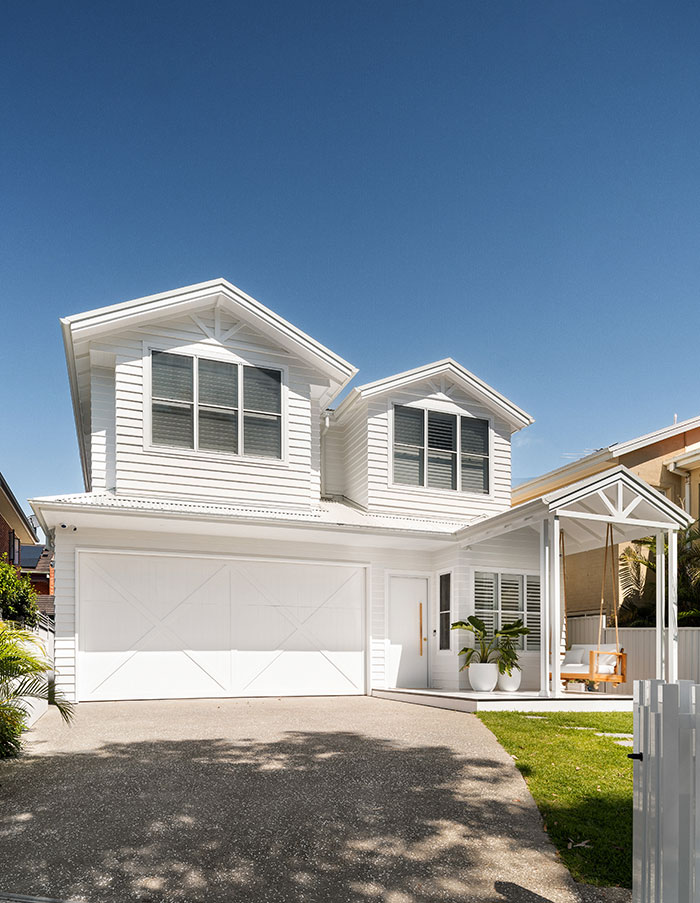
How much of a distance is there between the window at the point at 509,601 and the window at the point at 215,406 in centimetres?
482

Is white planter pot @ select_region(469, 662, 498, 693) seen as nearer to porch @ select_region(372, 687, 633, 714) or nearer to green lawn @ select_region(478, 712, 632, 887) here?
porch @ select_region(372, 687, 633, 714)

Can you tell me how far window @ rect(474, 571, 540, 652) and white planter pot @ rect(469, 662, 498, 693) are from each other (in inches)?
47.7

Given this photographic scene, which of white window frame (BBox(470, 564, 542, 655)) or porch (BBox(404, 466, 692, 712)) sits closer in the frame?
porch (BBox(404, 466, 692, 712))

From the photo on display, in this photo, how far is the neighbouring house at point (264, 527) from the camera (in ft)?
40.2

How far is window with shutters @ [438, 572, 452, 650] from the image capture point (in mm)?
14203

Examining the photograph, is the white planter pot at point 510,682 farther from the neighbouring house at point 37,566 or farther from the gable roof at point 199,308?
the neighbouring house at point 37,566

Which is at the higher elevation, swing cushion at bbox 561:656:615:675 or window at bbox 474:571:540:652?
window at bbox 474:571:540:652

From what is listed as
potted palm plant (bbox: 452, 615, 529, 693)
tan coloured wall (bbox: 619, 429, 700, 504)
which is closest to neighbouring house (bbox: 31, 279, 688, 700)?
potted palm plant (bbox: 452, 615, 529, 693)

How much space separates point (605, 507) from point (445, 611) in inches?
150

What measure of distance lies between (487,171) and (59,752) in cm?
1317

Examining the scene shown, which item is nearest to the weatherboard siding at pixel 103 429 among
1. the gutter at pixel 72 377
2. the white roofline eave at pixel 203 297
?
the gutter at pixel 72 377

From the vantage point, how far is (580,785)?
6.21 metres

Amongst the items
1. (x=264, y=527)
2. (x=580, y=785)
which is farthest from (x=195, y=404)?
(x=580, y=785)

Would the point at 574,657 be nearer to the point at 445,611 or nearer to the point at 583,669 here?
the point at 583,669
